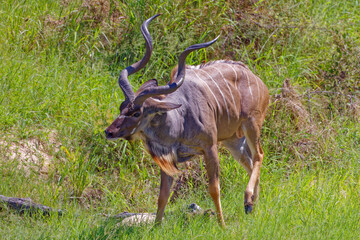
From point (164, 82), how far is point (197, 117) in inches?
72.1

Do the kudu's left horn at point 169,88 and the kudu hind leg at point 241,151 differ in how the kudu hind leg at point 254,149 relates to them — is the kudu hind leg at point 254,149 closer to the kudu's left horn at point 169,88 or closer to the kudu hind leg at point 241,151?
the kudu hind leg at point 241,151

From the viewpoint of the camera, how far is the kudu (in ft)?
12.4

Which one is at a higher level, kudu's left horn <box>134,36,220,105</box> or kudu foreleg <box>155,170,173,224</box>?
kudu's left horn <box>134,36,220,105</box>

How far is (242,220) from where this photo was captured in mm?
4148

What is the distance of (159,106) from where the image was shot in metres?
3.78

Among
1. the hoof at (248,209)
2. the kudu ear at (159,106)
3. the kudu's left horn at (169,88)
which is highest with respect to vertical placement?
the kudu's left horn at (169,88)

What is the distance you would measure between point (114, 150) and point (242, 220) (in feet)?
4.79

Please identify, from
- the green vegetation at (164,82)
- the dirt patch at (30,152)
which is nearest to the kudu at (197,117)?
the green vegetation at (164,82)

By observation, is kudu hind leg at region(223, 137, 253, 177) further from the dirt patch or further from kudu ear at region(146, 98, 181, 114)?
the dirt patch

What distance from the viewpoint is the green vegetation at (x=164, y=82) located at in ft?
13.2

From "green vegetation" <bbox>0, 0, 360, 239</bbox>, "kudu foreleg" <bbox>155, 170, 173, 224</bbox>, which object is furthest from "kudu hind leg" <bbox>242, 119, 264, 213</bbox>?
"kudu foreleg" <bbox>155, 170, 173, 224</bbox>

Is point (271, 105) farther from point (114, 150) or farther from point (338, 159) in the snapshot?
point (114, 150)

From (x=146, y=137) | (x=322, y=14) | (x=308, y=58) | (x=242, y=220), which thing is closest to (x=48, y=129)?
(x=146, y=137)

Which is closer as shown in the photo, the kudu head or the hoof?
the kudu head
